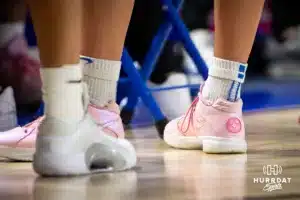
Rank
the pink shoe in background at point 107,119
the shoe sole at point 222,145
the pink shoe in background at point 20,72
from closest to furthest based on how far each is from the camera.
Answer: the pink shoe in background at point 107,119
the shoe sole at point 222,145
the pink shoe in background at point 20,72

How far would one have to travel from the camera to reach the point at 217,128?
4.42 ft

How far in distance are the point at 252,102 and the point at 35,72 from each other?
3.09 feet

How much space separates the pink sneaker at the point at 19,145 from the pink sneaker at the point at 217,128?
12.4 inches

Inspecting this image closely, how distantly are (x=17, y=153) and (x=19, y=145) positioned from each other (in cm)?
2

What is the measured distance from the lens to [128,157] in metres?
1.13

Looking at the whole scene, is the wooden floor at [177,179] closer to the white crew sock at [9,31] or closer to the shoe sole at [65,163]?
the shoe sole at [65,163]

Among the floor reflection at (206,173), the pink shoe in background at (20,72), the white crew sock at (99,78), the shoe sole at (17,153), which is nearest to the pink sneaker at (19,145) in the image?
the shoe sole at (17,153)

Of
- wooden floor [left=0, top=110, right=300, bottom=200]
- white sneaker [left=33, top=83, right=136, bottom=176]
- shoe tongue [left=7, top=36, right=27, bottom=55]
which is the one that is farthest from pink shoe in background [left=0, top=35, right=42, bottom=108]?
white sneaker [left=33, top=83, right=136, bottom=176]

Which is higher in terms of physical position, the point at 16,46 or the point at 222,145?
the point at 16,46

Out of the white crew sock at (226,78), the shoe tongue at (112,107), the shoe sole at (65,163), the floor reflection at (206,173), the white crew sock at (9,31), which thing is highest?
the white crew sock at (9,31)

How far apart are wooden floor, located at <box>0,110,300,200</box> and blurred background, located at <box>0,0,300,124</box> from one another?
18.5 inches

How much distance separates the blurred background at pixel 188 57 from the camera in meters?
1.95

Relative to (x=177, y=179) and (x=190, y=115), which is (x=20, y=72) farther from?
(x=177, y=179)

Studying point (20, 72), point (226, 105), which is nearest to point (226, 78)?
point (226, 105)
